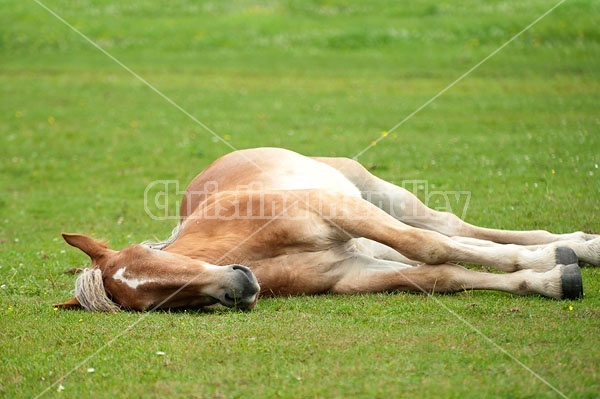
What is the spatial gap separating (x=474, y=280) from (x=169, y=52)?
2437 centimetres

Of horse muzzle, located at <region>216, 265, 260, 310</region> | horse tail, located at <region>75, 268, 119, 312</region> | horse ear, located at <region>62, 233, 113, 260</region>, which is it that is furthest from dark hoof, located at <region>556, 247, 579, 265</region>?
horse ear, located at <region>62, 233, 113, 260</region>

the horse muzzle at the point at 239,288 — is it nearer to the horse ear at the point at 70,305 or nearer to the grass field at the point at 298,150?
the grass field at the point at 298,150

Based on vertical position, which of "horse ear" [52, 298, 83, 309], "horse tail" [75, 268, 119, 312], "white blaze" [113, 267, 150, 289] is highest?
"white blaze" [113, 267, 150, 289]

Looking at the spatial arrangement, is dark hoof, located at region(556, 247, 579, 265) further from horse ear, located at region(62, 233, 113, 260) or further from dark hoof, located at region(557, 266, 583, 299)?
horse ear, located at region(62, 233, 113, 260)

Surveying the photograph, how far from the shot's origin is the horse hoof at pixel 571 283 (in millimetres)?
6250

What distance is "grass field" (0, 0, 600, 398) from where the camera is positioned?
518 centimetres

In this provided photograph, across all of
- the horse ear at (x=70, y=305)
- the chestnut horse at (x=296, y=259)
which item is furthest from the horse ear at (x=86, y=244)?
the horse ear at (x=70, y=305)

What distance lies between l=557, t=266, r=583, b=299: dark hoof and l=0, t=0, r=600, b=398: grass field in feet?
0.30

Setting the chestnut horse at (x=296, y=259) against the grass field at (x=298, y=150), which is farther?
the chestnut horse at (x=296, y=259)

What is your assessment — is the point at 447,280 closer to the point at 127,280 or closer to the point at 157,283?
the point at 157,283

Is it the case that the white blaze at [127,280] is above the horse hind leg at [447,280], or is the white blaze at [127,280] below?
above

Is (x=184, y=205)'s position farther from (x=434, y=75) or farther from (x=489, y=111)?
(x=434, y=75)

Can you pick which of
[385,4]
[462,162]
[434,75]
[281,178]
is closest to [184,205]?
[281,178]

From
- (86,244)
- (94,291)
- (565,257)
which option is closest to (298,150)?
(86,244)
